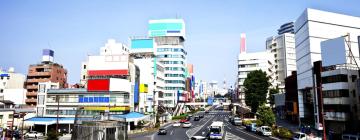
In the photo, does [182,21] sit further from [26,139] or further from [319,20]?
[26,139]

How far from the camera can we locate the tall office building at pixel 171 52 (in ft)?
447

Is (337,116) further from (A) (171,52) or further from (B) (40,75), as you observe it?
(A) (171,52)

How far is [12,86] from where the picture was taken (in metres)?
108

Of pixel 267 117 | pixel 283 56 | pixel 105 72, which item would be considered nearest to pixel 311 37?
pixel 267 117

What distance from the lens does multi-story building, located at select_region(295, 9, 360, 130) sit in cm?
6175

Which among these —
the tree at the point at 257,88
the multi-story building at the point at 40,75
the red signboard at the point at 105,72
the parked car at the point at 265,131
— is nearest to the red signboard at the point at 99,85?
the red signboard at the point at 105,72

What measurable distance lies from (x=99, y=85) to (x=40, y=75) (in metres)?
46.8

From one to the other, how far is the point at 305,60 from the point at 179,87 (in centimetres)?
8017

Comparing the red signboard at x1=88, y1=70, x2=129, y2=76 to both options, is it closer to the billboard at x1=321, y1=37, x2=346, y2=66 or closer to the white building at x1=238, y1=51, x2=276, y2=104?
the billboard at x1=321, y1=37, x2=346, y2=66

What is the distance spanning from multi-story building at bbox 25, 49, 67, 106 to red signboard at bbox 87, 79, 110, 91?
42.5 m

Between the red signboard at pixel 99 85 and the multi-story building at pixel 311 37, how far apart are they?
44.7m

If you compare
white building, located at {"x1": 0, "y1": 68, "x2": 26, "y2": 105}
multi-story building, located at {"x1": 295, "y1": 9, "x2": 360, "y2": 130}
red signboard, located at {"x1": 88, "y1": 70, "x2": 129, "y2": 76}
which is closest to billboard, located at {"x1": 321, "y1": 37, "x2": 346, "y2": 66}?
multi-story building, located at {"x1": 295, "y1": 9, "x2": 360, "y2": 130}

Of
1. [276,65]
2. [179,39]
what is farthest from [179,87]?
[276,65]

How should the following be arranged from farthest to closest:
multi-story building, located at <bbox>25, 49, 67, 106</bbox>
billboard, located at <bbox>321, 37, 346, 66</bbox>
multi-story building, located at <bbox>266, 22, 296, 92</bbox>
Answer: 1. multi-story building, located at <bbox>266, 22, 296, 92</bbox>
2. multi-story building, located at <bbox>25, 49, 67, 106</bbox>
3. billboard, located at <bbox>321, 37, 346, 66</bbox>
